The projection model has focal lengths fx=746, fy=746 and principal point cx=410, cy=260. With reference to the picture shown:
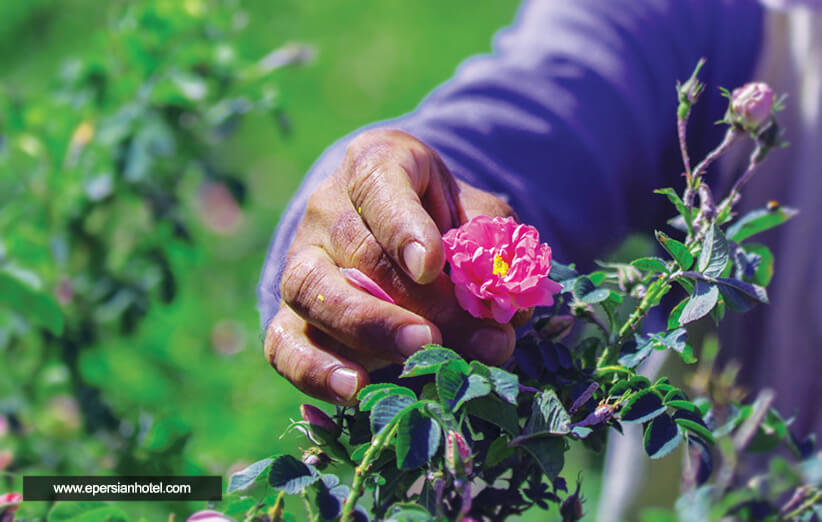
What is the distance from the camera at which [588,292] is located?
0.60 m

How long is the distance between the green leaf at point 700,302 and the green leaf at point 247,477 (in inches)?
12.8

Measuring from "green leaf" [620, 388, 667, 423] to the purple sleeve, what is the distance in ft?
1.31

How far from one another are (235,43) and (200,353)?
70 centimetres

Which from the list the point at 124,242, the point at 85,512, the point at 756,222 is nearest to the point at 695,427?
the point at 756,222

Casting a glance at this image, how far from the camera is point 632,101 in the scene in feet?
4.02

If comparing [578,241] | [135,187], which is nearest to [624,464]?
[578,241]

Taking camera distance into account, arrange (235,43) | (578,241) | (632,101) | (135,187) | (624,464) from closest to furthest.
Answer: (578,241)
(632,101)
(135,187)
(235,43)
(624,464)

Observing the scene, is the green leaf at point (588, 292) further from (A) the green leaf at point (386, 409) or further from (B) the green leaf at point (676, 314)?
(A) the green leaf at point (386, 409)

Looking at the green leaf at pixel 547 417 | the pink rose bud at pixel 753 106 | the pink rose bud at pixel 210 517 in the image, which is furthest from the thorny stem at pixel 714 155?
the pink rose bud at pixel 210 517

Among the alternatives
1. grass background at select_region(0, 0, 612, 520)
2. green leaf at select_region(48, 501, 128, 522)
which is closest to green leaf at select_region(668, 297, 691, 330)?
green leaf at select_region(48, 501, 128, 522)

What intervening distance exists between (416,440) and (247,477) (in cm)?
14

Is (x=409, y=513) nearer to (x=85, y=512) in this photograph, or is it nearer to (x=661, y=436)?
(x=661, y=436)

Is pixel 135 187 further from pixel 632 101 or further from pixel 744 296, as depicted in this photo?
pixel 744 296

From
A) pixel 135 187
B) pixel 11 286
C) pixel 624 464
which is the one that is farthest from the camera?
pixel 624 464
